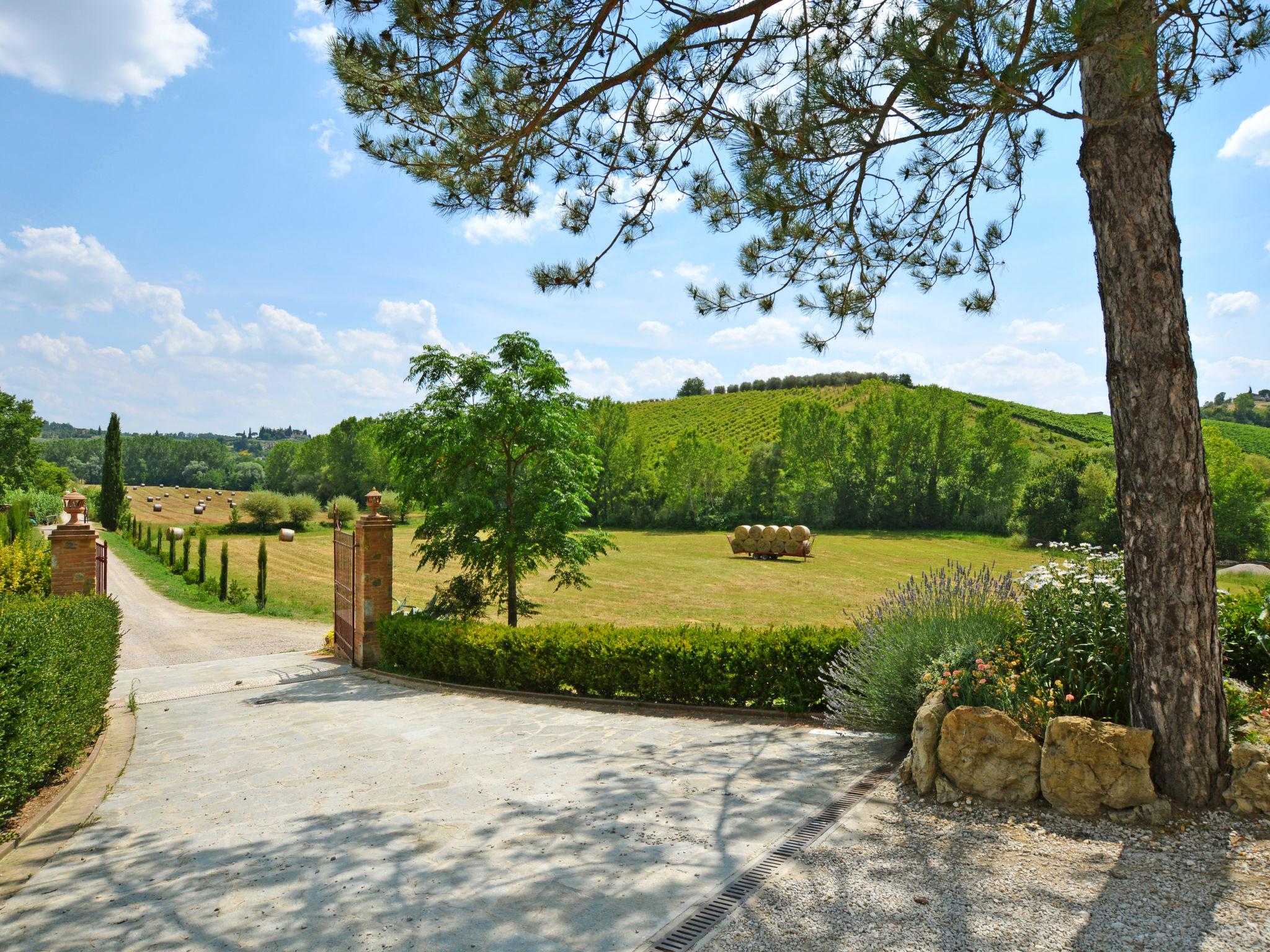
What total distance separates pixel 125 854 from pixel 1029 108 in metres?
6.15

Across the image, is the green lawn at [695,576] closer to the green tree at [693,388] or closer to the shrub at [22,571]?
the shrub at [22,571]

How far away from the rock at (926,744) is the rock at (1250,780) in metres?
1.32

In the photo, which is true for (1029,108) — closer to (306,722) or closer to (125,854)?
(125,854)

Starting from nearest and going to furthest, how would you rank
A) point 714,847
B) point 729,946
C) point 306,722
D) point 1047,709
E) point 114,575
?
point 729,946
point 714,847
point 1047,709
point 306,722
point 114,575

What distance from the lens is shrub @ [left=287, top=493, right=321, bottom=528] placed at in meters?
46.8

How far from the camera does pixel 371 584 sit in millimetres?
10852

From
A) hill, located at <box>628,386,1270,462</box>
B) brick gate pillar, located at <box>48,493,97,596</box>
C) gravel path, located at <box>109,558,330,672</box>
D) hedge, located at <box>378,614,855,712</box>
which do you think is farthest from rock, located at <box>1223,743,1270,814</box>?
hill, located at <box>628,386,1270,462</box>

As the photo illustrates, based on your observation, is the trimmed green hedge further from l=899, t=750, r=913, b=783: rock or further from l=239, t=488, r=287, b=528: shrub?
l=239, t=488, r=287, b=528: shrub

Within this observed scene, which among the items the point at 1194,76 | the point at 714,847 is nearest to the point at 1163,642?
the point at 714,847

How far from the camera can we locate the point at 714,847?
3637mm

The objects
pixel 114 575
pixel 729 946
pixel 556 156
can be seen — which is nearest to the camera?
pixel 729 946

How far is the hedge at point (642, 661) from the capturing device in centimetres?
670

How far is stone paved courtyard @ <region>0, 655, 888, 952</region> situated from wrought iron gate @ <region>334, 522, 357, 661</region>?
4360mm

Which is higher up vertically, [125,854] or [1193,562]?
[1193,562]
